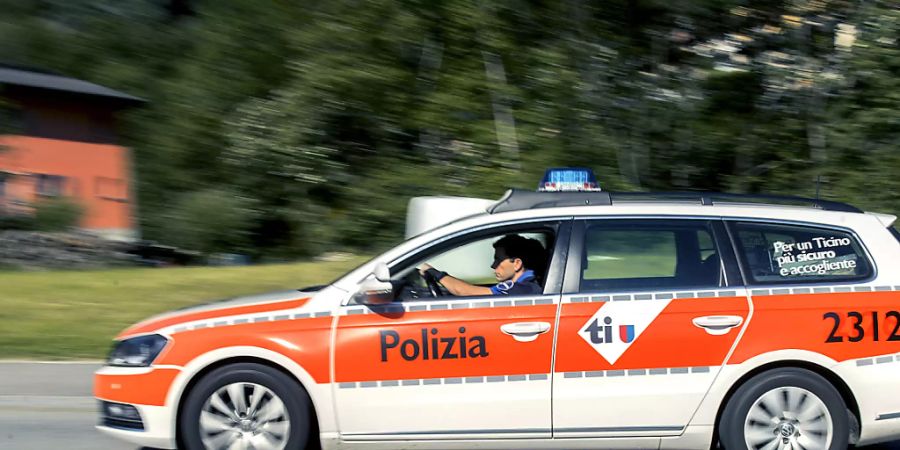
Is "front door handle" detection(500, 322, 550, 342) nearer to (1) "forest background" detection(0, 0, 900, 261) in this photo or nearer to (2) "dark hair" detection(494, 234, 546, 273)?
(2) "dark hair" detection(494, 234, 546, 273)

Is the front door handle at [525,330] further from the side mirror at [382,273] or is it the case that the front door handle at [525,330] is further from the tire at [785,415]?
the tire at [785,415]

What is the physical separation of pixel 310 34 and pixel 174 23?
58.3 feet

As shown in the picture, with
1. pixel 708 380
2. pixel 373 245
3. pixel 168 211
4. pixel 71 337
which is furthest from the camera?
pixel 168 211

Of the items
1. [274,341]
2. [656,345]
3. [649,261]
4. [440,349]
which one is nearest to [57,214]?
[274,341]

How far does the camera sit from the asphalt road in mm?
6723

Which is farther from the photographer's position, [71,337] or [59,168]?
[59,168]

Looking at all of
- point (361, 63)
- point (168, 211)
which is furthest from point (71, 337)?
point (168, 211)

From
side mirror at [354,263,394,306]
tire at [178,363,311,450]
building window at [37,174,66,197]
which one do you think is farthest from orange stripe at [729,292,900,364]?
building window at [37,174,66,197]

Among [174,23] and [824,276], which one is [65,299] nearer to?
[824,276]

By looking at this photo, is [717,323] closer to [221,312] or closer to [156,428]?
[221,312]

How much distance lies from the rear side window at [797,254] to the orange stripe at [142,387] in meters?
3.22

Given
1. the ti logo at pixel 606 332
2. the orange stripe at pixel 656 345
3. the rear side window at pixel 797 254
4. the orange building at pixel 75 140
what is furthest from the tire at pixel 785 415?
the orange building at pixel 75 140

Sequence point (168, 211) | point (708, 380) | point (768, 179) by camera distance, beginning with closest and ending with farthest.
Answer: point (708, 380)
point (768, 179)
point (168, 211)

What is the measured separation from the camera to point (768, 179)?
61.0 feet
